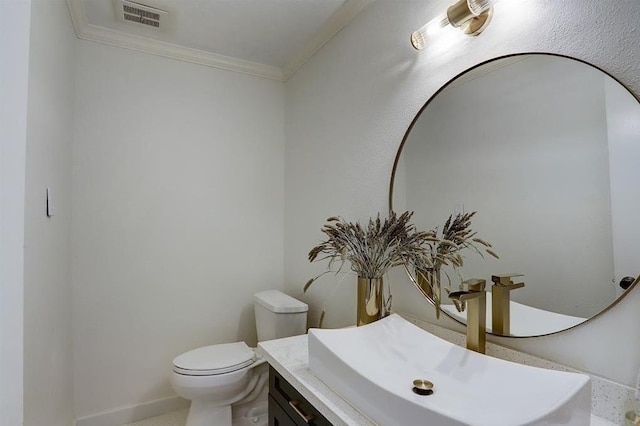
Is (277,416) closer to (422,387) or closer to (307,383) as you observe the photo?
(307,383)

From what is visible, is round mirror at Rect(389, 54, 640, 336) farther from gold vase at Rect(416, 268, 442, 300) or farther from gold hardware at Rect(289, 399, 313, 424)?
gold hardware at Rect(289, 399, 313, 424)

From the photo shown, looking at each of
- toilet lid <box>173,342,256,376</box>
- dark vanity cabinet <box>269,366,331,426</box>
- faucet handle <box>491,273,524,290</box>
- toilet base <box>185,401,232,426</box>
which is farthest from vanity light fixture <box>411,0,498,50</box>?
toilet base <box>185,401,232,426</box>

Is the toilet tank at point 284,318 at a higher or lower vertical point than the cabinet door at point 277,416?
higher

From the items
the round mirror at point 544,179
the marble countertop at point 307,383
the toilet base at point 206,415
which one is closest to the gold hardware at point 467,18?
the round mirror at point 544,179

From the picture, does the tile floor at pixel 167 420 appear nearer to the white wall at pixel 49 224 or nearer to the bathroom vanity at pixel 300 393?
the white wall at pixel 49 224

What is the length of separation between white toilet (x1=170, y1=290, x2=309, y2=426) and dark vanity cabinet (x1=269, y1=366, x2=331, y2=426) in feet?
2.05

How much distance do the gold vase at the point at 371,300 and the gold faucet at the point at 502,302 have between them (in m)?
0.39

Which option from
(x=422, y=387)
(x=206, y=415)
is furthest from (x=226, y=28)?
(x=206, y=415)

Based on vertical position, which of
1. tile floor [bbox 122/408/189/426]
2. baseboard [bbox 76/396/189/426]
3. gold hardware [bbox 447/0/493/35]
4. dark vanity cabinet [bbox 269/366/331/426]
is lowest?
tile floor [bbox 122/408/189/426]

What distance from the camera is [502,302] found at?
3.63 feet

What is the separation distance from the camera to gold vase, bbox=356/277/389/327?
1302 mm

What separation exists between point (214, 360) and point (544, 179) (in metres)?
1.81

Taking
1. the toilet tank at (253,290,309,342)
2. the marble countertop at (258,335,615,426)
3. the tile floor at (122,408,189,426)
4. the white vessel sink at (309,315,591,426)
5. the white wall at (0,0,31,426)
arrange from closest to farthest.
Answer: the white vessel sink at (309,315,591,426)
the marble countertop at (258,335,615,426)
the white wall at (0,0,31,426)
the toilet tank at (253,290,309,342)
the tile floor at (122,408,189,426)

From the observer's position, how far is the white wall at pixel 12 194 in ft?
3.26
